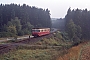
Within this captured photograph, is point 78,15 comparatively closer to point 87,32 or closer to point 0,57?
point 87,32

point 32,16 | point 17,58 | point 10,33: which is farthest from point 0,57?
point 32,16

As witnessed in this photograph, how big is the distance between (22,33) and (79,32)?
22.0 meters

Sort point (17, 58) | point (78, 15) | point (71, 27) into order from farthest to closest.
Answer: point (78, 15)
point (71, 27)
point (17, 58)

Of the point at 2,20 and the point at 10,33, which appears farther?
the point at 2,20

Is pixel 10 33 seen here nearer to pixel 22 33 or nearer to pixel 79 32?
pixel 22 33

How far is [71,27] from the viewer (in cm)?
6381

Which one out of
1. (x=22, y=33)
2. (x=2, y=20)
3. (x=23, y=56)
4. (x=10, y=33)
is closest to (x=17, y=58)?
(x=23, y=56)

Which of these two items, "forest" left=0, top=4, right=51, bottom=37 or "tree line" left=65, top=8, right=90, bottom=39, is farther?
"forest" left=0, top=4, right=51, bottom=37

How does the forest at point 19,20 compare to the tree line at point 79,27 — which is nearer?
the tree line at point 79,27

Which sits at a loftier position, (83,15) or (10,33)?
(83,15)

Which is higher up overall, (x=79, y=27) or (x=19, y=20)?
(x=19, y=20)

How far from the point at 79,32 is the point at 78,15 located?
53.6 ft

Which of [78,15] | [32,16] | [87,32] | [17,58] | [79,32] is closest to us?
[17,58]

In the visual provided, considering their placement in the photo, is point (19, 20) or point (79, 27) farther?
point (19, 20)
